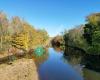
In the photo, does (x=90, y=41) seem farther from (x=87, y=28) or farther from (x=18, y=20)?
(x=18, y=20)

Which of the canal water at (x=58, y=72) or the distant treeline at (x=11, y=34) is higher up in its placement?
the distant treeline at (x=11, y=34)

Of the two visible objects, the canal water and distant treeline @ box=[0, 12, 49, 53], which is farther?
distant treeline @ box=[0, 12, 49, 53]

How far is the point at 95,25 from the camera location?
61094 millimetres

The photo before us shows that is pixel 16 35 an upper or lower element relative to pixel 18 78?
upper

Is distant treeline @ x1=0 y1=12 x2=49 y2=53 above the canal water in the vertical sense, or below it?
above

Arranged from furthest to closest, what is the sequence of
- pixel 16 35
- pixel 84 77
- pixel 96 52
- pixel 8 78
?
pixel 16 35 < pixel 96 52 < pixel 84 77 < pixel 8 78

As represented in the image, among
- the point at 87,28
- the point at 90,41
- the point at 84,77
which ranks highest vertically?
the point at 87,28

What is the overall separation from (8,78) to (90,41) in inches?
1712

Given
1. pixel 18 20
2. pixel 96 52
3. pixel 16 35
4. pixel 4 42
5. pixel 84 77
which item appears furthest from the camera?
pixel 18 20

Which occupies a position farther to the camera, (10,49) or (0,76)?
(10,49)

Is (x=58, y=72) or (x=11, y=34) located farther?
(x=11, y=34)

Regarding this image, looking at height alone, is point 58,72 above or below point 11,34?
below

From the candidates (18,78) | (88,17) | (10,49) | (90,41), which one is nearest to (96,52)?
(90,41)

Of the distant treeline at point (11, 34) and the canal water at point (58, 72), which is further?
the distant treeline at point (11, 34)
